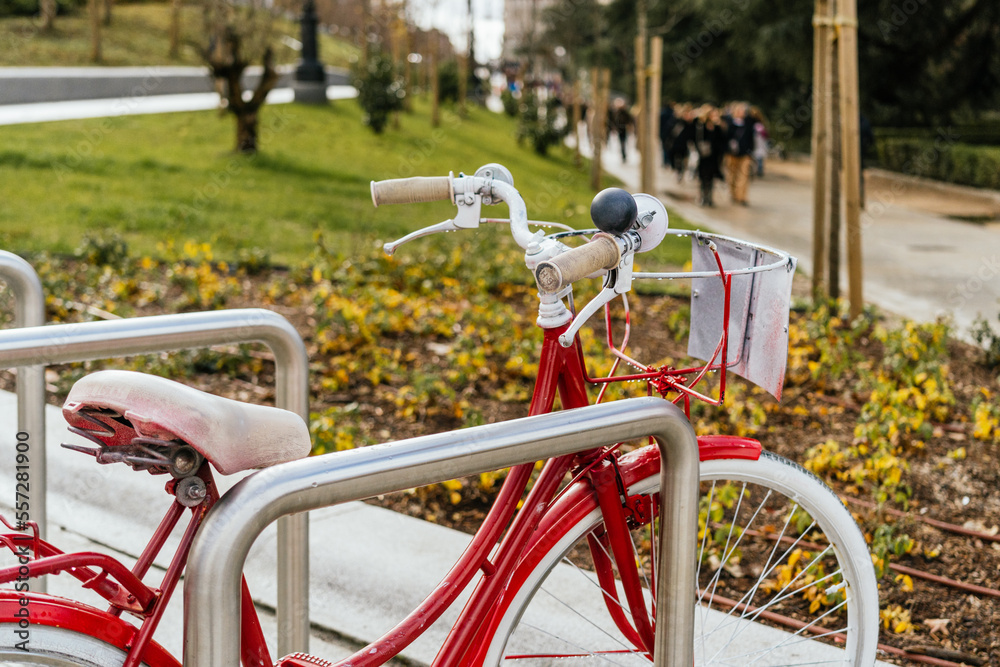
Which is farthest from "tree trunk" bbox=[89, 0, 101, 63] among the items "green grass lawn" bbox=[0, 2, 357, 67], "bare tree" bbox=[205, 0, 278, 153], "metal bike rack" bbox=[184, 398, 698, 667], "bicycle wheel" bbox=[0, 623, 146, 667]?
"metal bike rack" bbox=[184, 398, 698, 667]

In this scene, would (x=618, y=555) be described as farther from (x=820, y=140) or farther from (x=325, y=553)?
(x=820, y=140)

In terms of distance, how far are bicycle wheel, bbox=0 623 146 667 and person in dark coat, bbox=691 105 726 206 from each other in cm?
1401

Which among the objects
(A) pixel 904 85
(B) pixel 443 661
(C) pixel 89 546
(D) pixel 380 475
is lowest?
(C) pixel 89 546

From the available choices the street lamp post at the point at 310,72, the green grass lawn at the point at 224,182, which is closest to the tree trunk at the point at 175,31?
the street lamp post at the point at 310,72

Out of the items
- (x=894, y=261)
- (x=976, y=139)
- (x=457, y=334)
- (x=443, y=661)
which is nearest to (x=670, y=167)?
(x=976, y=139)

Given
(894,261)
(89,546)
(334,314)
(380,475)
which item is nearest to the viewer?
(380,475)

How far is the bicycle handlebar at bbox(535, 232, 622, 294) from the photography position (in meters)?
1.40

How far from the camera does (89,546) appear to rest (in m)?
3.25

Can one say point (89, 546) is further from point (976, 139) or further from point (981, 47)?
point (981, 47)

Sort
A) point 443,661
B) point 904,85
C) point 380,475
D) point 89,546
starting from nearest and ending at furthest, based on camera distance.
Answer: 1. point 380,475
2. point 443,661
3. point 89,546
4. point 904,85

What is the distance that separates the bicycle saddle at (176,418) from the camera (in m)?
1.41

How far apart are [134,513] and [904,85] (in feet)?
79.7

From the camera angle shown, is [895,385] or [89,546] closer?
[89,546]

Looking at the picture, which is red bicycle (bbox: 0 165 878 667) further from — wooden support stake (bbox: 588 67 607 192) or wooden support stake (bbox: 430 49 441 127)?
wooden support stake (bbox: 430 49 441 127)
